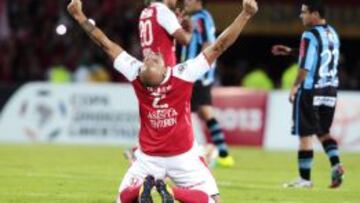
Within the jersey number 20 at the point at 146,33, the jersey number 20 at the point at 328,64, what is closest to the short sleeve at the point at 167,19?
the jersey number 20 at the point at 146,33

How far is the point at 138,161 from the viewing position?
35.8 feet

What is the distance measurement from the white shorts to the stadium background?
59.7 inches

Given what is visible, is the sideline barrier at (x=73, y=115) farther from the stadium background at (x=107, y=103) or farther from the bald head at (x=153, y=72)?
the bald head at (x=153, y=72)

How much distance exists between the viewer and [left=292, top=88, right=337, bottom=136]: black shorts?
14.6 m

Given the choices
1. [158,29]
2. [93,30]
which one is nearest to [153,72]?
[93,30]

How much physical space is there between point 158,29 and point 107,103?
36.7ft

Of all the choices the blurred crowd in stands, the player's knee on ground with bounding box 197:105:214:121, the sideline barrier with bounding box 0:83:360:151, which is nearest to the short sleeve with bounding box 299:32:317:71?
the player's knee on ground with bounding box 197:105:214:121

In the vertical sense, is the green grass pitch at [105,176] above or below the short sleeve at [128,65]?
Answer: below

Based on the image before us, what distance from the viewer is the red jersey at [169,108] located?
10.7 m

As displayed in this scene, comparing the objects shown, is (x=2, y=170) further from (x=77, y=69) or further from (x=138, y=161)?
(x=77, y=69)

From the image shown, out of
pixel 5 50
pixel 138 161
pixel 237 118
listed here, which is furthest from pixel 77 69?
pixel 138 161

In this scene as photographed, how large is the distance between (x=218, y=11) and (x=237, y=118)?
303 inches

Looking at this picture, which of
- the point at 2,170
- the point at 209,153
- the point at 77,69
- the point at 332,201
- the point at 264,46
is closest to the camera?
the point at 332,201

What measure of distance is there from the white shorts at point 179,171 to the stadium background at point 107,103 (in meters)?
1.52
